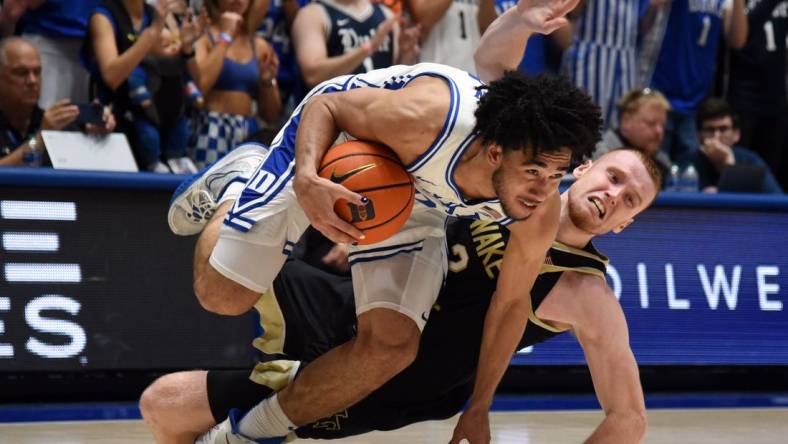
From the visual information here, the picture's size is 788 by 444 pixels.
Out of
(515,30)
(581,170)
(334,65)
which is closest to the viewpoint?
(515,30)

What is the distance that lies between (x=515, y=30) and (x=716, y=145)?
4.36 m

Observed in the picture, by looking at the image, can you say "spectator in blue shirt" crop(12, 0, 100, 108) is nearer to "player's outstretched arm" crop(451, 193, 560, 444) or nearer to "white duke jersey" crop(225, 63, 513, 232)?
"white duke jersey" crop(225, 63, 513, 232)

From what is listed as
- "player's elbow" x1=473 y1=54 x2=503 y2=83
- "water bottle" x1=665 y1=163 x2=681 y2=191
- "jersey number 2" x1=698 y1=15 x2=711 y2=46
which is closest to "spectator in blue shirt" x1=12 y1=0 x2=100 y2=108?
"player's elbow" x1=473 y1=54 x2=503 y2=83

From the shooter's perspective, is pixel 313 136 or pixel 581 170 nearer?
pixel 313 136

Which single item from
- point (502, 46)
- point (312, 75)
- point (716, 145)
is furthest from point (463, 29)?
point (502, 46)

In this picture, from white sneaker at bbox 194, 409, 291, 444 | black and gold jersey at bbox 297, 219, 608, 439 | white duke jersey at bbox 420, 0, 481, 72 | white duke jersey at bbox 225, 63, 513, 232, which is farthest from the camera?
white duke jersey at bbox 420, 0, 481, 72

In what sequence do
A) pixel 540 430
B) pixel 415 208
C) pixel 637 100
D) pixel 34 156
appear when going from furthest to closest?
pixel 637 100
pixel 34 156
pixel 540 430
pixel 415 208

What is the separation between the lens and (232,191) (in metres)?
4.60

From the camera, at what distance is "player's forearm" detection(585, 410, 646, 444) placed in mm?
4254

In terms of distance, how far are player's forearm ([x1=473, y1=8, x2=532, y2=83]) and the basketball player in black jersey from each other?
1.68ft

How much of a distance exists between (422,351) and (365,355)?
0.37 meters

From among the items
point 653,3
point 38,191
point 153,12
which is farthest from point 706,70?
point 38,191

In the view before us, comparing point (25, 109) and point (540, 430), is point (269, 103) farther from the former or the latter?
point (540, 430)

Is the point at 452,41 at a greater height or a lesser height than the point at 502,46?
lesser
